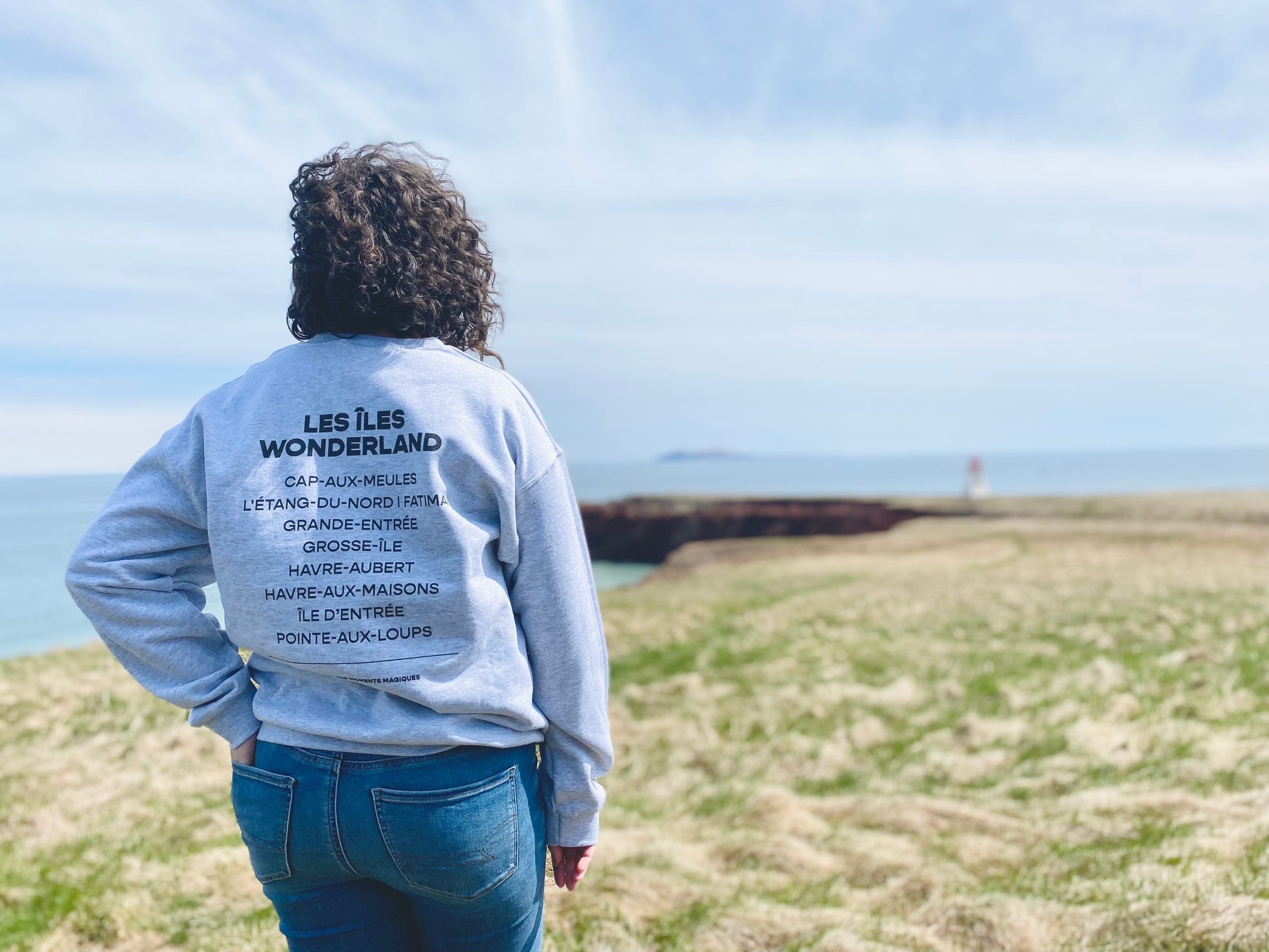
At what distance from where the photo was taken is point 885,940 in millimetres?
3410

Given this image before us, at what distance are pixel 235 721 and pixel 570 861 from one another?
761mm

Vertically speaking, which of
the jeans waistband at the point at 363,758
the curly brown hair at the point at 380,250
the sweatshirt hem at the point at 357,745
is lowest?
the jeans waistband at the point at 363,758

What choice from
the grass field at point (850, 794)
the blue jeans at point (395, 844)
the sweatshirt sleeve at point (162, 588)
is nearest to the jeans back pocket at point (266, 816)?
the blue jeans at point (395, 844)

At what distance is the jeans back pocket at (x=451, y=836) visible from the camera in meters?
1.80

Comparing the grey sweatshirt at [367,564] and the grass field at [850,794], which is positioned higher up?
the grey sweatshirt at [367,564]


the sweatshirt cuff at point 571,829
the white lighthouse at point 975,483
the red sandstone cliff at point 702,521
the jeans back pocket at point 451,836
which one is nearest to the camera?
the jeans back pocket at point 451,836

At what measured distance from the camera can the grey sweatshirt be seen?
6.04 ft

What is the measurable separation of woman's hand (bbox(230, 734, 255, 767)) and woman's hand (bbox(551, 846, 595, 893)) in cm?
65

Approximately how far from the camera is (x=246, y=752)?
6.50ft

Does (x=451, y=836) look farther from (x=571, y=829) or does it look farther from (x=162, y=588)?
(x=162, y=588)

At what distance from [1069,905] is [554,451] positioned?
2.91 m

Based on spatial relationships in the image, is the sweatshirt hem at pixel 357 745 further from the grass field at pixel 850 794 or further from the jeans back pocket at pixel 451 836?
the grass field at pixel 850 794

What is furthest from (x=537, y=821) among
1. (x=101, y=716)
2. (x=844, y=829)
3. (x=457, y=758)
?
(x=101, y=716)

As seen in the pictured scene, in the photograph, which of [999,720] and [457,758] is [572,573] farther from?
[999,720]
